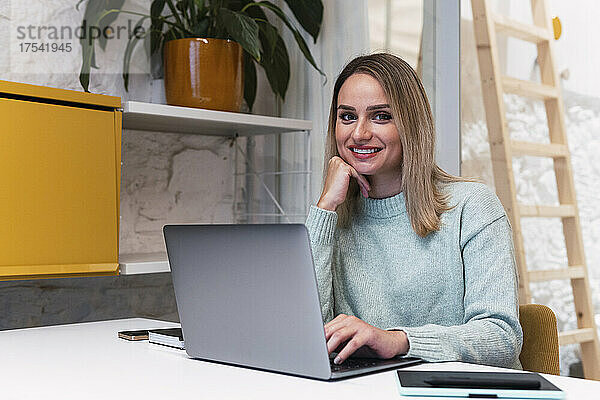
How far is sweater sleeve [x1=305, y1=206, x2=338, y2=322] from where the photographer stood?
1615 mm

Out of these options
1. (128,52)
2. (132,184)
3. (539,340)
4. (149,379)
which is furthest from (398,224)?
(128,52)

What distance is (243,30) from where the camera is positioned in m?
2.30

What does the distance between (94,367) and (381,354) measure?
1.59 ft

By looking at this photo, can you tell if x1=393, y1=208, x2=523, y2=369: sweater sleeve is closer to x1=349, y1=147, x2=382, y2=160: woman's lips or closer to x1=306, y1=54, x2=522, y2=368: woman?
x1=306, y1=54, x2=522, y2=368: woman

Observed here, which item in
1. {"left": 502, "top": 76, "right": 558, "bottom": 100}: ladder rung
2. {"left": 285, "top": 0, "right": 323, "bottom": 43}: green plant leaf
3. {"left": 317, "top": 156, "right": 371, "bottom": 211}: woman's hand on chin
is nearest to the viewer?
{"left": 317, "top": 156, "right": 371, "bottom": 211}: woman's hand on chin

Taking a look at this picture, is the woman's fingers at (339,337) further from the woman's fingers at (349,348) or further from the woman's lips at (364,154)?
the woman's lips at (364,154)

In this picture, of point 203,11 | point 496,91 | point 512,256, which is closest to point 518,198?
point 496,91

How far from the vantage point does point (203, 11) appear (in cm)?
248

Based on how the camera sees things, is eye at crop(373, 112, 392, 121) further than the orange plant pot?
No

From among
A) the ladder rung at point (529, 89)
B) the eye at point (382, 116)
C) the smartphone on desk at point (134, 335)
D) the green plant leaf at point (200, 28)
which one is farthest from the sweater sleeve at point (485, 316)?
the green plant leaf at point (200, 28)

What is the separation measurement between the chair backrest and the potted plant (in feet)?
3.87

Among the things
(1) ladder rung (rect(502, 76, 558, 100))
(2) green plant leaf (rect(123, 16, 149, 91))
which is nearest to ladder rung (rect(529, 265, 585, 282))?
(1) ladder rung (rect(502, 76, 558, 100))

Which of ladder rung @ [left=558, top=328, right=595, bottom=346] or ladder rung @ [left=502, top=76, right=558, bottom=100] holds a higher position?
ladder rung @ [left=502, top=76, right=558, bottom=100]

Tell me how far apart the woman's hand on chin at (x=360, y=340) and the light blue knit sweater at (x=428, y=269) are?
0.48ft
